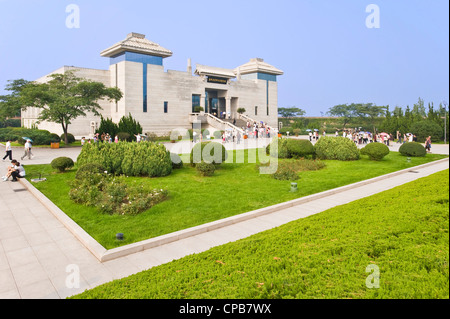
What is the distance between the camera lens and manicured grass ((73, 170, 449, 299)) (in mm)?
3967

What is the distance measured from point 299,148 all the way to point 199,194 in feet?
32.2

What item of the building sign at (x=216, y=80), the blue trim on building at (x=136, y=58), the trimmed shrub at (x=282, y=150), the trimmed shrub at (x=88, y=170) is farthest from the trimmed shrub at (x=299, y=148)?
the building sign at (x=216, y=80)

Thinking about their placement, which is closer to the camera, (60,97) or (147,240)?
(147,240)

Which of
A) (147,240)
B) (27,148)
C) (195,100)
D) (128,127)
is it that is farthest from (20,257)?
(195,100)

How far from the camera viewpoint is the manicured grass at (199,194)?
8.52m

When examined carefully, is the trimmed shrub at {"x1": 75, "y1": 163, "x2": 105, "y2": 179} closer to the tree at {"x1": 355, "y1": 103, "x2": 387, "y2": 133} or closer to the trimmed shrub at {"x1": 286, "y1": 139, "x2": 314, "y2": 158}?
the trimmed shrub at {"x1": 286, "y1": 139, "x2": 314, "y2": 158}

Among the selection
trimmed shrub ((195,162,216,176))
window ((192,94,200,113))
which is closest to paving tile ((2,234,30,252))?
trimmed shrub ((195,162,216,176))

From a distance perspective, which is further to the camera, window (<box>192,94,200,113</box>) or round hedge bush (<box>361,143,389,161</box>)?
window (<box>192,94,200,113</box>)

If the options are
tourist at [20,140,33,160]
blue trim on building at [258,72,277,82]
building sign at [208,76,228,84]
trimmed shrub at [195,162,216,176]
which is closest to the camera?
trimmed shrub at [195,162,216,176]

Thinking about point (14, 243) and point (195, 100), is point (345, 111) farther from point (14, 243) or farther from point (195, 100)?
point (14, 243)

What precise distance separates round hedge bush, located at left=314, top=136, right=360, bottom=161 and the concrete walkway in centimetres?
937

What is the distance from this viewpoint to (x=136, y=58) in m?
→ 43.0

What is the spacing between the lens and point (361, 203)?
8195 mm

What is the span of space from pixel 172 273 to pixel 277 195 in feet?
23.6
